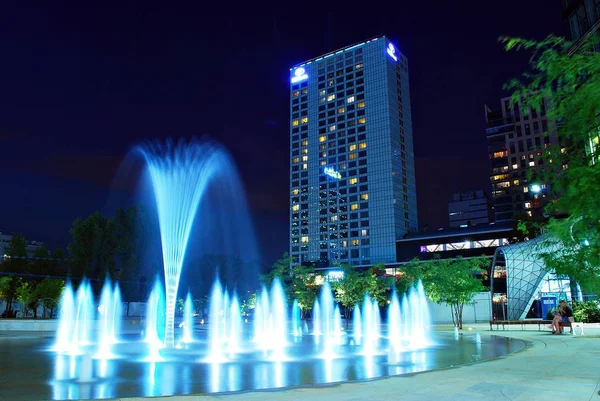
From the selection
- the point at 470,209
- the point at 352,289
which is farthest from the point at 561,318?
the point at 470,209

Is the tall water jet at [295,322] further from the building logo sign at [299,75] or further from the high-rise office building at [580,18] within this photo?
the building logo sign at [299,75]

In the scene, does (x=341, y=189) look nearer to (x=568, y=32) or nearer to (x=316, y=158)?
(x=316, y=158)

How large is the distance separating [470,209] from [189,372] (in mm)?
→ 183437

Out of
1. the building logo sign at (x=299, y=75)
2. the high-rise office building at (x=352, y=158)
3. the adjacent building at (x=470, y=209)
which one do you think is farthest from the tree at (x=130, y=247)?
the adjacent building at (x=470, y=209)

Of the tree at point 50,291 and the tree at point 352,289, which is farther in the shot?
the tree at point 352,289

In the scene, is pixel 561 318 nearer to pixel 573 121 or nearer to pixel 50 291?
pixel 573 121

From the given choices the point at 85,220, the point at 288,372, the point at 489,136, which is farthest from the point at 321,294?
the point at 489,136

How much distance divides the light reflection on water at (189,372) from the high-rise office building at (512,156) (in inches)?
5949

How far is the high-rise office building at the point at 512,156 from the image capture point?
157 meters

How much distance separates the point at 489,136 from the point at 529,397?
173013mm

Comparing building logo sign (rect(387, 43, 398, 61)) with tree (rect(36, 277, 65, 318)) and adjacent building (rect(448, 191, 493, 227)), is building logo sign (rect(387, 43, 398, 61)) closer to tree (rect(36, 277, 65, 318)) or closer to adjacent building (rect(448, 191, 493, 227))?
adjacent building (rect(448, 191, 493, 227))

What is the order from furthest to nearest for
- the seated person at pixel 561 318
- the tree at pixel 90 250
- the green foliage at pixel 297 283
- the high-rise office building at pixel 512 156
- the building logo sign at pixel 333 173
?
the high-rise office building at pixel 512 156
the building logo sign at pixel 333 173
the green foliage at pixel 297 283
the tree at pixel 90 250
the seated person at pixel 561 318

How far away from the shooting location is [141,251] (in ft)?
199

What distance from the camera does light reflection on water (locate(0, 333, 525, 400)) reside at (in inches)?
453
